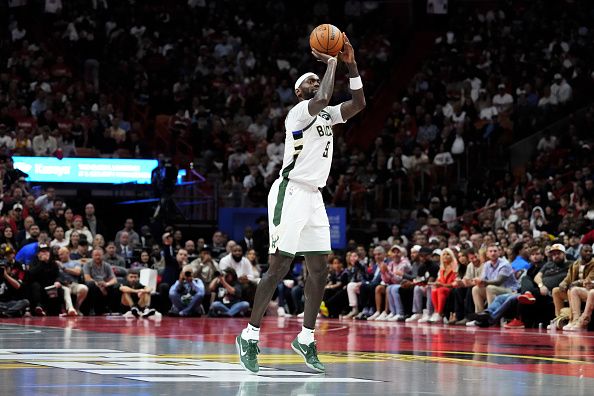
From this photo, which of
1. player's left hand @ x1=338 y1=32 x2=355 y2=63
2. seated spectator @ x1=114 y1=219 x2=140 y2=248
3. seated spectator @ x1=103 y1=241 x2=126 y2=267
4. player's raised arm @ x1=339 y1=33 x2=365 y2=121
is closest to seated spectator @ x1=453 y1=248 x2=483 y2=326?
seated spectator @ x1=103 y1=241 x2=126 y2=267

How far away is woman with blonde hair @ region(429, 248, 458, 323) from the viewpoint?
19250mm

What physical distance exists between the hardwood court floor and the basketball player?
0.52 m

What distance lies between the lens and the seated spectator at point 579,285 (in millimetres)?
16500

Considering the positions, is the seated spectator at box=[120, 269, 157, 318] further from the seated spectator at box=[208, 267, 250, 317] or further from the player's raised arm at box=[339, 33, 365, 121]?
the player's raised arm at box=[339, 33, 365, 121]

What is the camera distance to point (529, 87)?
2794 centimetres

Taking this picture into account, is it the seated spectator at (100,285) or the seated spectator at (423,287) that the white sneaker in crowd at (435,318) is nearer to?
the seated spectator at (423,287)

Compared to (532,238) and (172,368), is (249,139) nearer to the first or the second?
(532,238)

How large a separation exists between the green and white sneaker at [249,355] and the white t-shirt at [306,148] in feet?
4.11

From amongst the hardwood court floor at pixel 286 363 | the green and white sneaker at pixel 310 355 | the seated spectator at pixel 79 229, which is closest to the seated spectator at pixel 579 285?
the hardwood court floor at pixel 286 363

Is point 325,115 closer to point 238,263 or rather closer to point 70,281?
point 70,281

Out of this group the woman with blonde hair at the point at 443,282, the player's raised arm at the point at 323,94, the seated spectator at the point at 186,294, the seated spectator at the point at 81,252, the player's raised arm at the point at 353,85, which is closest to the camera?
the player's raised arm at the point at 323,94

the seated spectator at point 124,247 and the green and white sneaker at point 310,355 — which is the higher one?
the seated spectator at point 124,247

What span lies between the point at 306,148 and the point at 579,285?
30.4 feet

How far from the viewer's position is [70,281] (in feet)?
64.8
